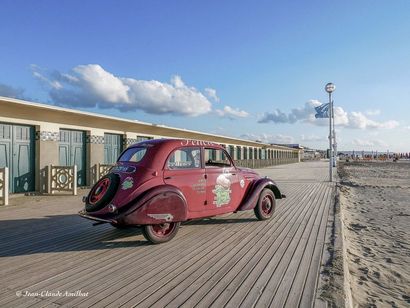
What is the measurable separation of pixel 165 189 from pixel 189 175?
710 millimetres

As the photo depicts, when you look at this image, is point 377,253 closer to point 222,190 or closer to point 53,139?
point 222,190

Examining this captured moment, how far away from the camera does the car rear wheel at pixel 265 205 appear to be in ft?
25.2

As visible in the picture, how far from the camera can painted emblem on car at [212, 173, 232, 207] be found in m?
6.62

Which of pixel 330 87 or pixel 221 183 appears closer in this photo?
pixel 221 183

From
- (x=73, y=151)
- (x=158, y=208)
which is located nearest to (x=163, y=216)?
(x=158, y=208)

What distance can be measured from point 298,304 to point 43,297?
270cm

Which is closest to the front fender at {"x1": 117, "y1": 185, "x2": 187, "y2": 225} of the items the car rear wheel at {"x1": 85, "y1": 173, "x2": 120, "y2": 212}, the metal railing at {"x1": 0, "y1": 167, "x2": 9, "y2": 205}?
the car rear wheel at {"x1": 85, "y1": 173, "x2": 120, "y2": 212}

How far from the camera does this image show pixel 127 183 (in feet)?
18.2

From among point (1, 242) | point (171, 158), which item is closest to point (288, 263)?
point (171, 158)

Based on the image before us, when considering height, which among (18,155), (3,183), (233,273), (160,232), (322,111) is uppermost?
(322,111)

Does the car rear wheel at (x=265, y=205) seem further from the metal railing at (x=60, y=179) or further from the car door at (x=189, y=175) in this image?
the metal railing at (x=60, y=179)

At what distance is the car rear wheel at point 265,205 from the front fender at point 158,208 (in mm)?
2450

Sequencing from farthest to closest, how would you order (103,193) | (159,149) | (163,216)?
(159,149) < (103,193) < (163,216)

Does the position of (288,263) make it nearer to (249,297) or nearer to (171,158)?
(249,297)
